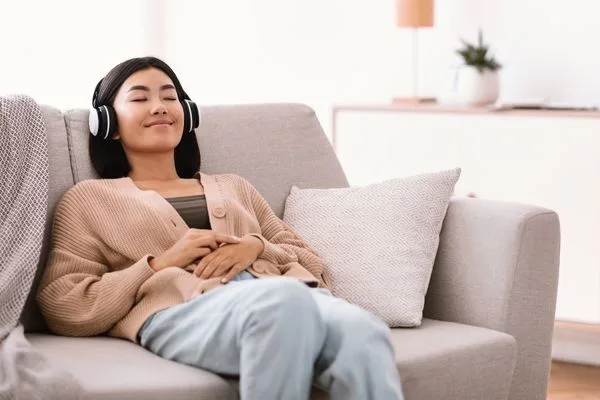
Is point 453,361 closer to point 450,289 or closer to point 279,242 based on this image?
point 450,289

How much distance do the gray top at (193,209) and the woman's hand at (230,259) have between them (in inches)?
6.1

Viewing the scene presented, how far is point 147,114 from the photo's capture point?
99.7 inches

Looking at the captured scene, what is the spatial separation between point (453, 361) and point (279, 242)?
505 millimetres

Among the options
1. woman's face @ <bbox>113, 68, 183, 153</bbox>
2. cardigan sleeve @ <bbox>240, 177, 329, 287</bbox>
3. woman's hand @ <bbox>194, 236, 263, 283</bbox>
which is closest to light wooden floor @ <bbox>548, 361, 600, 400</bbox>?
cardigan sleeve @ <bbox>240, 177, 329, 287</bbox>

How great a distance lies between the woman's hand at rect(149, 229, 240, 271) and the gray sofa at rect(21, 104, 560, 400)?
18 cm

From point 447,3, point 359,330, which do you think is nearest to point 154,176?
point 359,330

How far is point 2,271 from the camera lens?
226 centimetres

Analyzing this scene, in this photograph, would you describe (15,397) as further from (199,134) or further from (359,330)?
(199,134)

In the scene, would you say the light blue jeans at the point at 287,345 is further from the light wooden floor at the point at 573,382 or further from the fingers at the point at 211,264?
the light wooden floor at the point at 573,382

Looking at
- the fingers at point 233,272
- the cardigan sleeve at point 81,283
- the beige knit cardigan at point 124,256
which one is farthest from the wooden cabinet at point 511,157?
the cardigan sleeve at point 81,283

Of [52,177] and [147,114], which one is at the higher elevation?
[147,114]

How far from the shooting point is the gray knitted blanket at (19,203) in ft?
7.35

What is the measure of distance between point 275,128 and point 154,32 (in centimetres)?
221

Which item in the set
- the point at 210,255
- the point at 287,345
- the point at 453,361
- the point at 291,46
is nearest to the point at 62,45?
the point at 291,46
